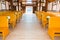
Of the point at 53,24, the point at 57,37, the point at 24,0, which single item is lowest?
the point at 57,37

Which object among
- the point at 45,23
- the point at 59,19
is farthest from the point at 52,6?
the point at 59,19

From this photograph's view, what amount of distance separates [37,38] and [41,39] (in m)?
0.17

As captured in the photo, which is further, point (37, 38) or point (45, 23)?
point (45, 23)

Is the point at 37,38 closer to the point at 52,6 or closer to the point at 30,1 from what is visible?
the point at 52,6

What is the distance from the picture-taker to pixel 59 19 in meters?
4.59

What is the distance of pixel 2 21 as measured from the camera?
15.4 ft

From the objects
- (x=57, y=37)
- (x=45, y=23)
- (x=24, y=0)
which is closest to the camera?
(x=57, y=37)

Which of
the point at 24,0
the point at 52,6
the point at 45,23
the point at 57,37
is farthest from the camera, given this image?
the point at 24,0

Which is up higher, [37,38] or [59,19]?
[59,19]

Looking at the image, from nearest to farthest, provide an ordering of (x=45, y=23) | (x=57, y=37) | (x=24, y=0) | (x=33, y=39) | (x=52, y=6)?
(x=33, y=39), (x=57, y=37), (x=45, y=23), (x=52, y=6), (x=24, y=0)

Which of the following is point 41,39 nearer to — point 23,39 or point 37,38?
point 37,38

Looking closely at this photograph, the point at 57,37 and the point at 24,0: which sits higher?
the point at 24,0

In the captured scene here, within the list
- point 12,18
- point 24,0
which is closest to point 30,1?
point 24,0

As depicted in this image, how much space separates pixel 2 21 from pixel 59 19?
2.07 m
